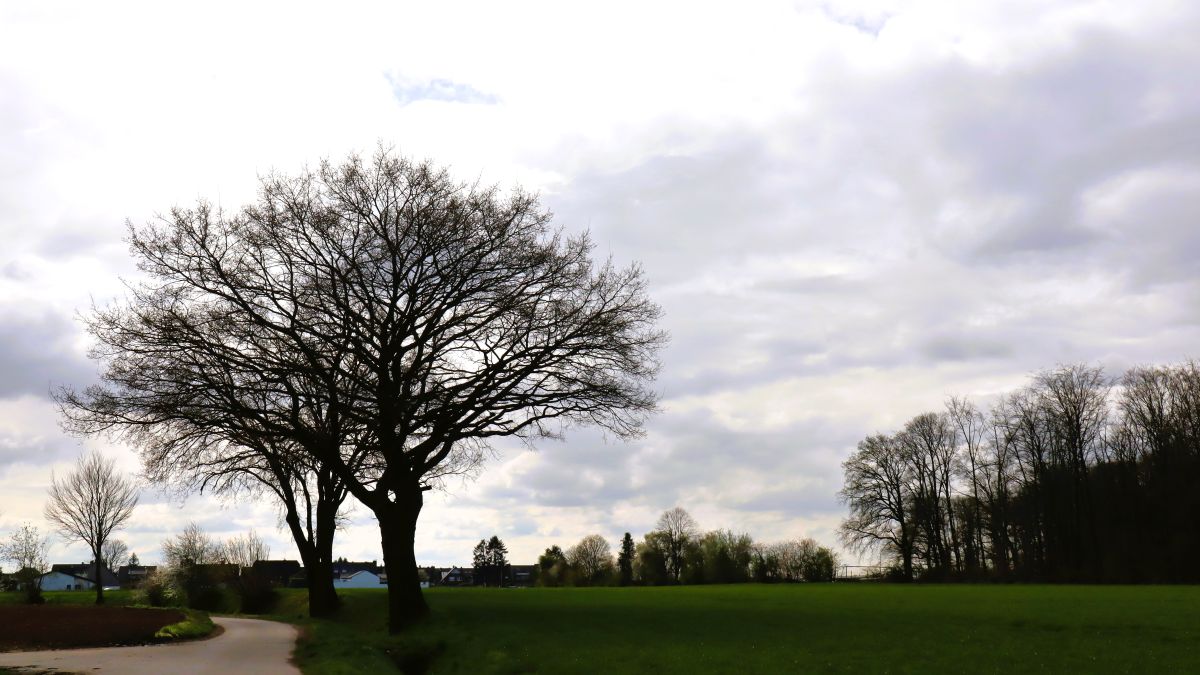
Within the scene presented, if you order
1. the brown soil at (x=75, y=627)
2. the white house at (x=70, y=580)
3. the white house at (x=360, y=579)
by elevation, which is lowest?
the white house at (x=360, y=579)

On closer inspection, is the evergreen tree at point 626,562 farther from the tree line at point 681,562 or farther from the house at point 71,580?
the house at point 71,580

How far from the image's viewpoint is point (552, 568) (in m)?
106

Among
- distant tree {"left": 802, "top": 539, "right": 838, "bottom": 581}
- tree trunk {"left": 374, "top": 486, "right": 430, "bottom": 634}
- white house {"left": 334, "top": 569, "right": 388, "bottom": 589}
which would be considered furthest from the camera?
white house {"left": 334, "top": 569, "right": 388, "bottom": 589}

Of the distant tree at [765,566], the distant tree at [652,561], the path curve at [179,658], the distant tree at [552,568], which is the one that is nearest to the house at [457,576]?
the distant tree at [552,568]

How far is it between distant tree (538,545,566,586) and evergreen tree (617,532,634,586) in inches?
280

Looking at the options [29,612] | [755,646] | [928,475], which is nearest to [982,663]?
[755,646]

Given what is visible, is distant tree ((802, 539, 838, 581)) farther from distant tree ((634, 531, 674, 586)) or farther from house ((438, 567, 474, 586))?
house ((438, 567, 474, 586))

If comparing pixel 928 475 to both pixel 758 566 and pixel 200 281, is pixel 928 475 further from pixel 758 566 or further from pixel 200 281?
pixel 200 281

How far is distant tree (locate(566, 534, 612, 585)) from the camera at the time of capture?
106 meters

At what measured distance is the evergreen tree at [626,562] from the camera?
10002 centimetres

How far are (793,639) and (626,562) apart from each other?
291ft

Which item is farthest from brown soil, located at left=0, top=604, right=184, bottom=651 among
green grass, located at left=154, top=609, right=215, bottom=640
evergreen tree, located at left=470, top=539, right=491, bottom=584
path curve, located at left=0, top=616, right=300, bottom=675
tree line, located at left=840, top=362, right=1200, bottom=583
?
evergreen tree, located at left=470, top=539, right=491, bottom=584

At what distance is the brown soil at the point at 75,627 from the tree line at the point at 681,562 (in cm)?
6328

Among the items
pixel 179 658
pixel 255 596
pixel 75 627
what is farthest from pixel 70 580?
pixel 179 658
